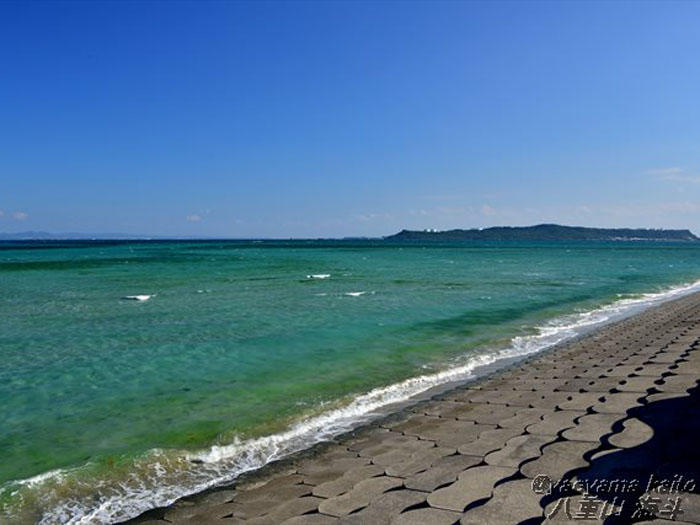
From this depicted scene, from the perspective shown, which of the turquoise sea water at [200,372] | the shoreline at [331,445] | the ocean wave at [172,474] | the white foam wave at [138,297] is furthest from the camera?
the white foam wave at [138,297]

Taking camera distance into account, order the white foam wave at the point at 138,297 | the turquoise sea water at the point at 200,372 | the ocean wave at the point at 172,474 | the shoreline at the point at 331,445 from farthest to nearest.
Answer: the white foam wave at the point at 138,297
the turquoise sea water at the point at 200,372
the ocean wave at the point at 172,474
the shoreline at the point at 331,445

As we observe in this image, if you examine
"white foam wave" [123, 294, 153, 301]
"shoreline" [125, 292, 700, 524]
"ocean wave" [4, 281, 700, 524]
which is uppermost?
"white foam wave" [123, 294, 153, 301]

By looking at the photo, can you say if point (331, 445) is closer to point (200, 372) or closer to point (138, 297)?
point (200, 372)

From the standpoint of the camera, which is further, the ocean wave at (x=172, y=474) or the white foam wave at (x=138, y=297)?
the white foam wave at (x=138, y=297)

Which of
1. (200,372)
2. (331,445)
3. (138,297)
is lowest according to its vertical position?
(200,372)

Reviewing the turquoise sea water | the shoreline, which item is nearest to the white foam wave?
the turquoise sea water

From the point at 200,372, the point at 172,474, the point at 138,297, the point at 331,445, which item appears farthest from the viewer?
the point at 138,297

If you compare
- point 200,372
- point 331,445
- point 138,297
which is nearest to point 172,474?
point 331,445

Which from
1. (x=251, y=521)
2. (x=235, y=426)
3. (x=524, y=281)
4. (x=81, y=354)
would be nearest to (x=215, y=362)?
(x=81, y=354)

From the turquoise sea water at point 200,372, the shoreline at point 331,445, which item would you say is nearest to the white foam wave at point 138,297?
the turquoise sea water at point 200,372

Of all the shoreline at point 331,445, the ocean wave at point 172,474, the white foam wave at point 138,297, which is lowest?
→ the ocean wave at point 172,474

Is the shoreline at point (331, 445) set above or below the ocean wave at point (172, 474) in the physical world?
above

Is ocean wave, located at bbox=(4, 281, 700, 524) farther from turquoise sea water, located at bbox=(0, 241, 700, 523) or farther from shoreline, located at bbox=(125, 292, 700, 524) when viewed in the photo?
shoreline, located at bbox=(125, 292, 700, 524)

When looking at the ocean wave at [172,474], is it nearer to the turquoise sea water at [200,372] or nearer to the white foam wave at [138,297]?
the turquoise sea water at [200,372]
